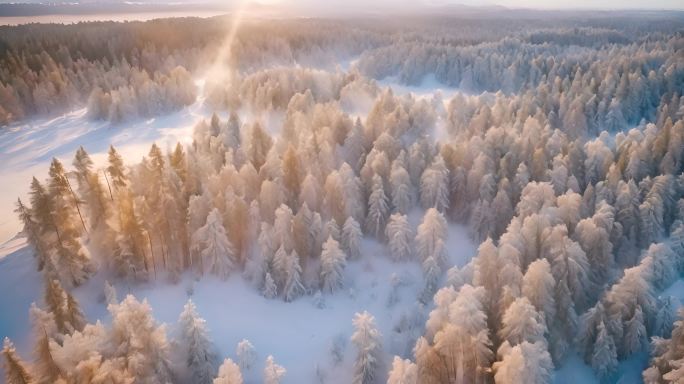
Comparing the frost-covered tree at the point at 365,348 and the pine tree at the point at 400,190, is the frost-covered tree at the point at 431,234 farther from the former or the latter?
the frost-covered tree at the point at 365,348

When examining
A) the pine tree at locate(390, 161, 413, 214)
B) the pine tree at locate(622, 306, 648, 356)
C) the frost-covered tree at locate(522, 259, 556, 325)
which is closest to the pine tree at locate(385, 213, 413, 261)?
the pine tree at locate(390, 161, 413, 214)

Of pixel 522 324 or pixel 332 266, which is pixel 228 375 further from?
pixel 522 324

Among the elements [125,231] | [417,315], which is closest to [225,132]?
[125,231]

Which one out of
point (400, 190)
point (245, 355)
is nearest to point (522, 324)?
point (245, 355)

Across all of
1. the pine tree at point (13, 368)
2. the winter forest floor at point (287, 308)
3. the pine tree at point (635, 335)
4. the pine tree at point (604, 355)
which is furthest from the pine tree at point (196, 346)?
the pine tree at point (635, 335)

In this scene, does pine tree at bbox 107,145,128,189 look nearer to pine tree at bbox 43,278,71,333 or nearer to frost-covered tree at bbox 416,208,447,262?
pine tree at bbox 43,278,71,333

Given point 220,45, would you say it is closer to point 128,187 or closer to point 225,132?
point 225,132
